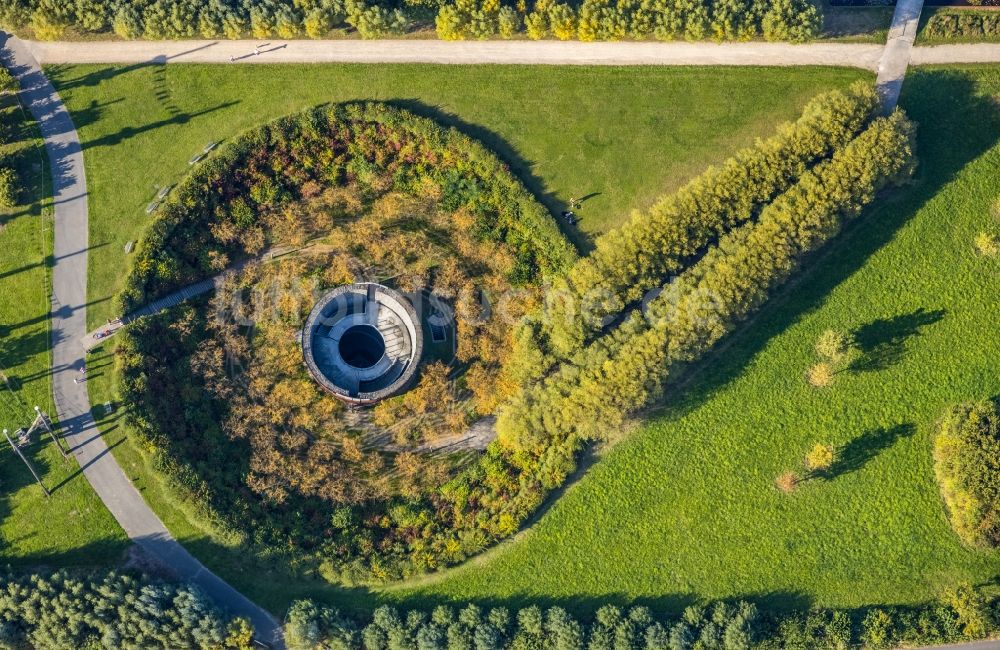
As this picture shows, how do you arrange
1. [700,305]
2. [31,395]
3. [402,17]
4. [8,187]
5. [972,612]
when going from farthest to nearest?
[402,17]
[31,395]
[8,187]
[700,305]
[972,612]

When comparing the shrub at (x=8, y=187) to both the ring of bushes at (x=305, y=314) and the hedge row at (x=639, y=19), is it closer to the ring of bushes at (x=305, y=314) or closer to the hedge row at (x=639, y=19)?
the ring of bushes at (x=305, y=314)

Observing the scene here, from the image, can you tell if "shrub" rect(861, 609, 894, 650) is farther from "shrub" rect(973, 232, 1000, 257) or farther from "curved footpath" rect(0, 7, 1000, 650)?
"shrub" rect(973, 232, 1000, 257)

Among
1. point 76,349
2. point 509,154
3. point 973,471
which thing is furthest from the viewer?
point 509,154

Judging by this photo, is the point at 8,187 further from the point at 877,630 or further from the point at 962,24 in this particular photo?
the point at 962,24

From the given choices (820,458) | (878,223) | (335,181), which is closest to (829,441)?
(820,458)

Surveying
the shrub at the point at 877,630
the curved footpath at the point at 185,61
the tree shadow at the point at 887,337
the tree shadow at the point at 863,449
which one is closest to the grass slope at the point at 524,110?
the curved footpath at the point at 185,61

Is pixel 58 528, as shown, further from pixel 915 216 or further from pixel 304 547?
pixel 915 216

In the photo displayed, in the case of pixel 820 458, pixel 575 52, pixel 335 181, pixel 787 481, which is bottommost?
pixel 787 481
